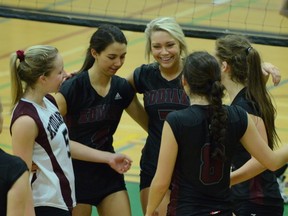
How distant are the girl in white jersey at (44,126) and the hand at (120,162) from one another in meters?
0.47

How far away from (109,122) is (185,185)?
1.34m

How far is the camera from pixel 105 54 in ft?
17.4

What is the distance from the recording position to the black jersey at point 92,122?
5.36 m

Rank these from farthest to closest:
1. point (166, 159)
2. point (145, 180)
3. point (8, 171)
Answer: point (145, 180) → point (166, 159) → point (8, 171)

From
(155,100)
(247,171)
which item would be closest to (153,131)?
(155,100)

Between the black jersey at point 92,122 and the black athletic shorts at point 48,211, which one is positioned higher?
the black jersey at point 92,122

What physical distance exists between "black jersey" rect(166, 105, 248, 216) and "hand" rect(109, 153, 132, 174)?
3.04 ft

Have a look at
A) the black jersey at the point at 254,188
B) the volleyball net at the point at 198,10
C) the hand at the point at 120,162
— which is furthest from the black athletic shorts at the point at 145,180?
the volleyball net at the point at 198,10

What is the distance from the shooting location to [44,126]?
14.8ft

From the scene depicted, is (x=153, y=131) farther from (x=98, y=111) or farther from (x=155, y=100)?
(x=98, y=111)

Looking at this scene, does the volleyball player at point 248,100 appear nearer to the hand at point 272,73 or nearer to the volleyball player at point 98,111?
the hand at point 272,73

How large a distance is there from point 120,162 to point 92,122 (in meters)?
0.39

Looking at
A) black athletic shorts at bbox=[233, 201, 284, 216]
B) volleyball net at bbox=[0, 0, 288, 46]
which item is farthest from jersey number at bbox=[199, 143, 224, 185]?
volleyball net at bbox=[0, 0, 288, 46]

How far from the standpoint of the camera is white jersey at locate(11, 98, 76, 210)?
178 inches
